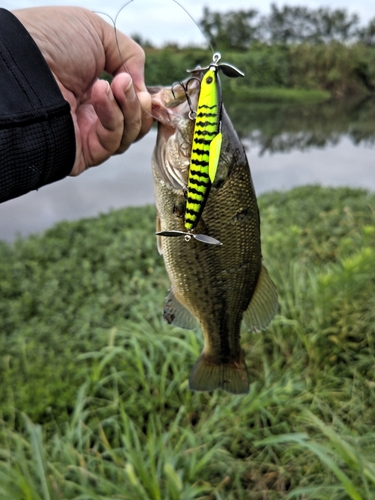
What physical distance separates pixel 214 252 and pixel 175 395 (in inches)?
82.4

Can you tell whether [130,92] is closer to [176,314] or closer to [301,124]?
[176,314]

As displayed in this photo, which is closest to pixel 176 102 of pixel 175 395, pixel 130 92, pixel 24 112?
pixel 130 92

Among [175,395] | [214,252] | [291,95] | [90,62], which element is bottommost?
[175,395]

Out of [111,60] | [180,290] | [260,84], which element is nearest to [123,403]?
[180,290]

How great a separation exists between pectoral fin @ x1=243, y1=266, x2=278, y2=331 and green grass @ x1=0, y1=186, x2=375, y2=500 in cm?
88

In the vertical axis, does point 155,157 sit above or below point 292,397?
above

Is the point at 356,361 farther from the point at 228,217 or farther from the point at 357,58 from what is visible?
the point at 357,58

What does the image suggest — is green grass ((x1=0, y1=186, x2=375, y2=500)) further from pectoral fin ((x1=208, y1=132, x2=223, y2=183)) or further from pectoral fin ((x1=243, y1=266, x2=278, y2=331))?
pectoral fin ((x1=208, y1=132, x2=223, y2=183))

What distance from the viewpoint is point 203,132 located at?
3.27 feet

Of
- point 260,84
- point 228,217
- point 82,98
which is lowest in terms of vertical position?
point 228,217

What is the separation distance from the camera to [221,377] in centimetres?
182

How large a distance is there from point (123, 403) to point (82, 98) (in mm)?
2117

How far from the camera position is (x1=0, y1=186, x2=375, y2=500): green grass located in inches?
91.0

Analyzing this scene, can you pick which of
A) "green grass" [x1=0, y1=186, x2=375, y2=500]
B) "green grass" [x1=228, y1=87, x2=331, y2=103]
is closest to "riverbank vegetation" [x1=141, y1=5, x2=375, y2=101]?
"green grass" [x1=228, y1=87, x2=331, y2=103]
